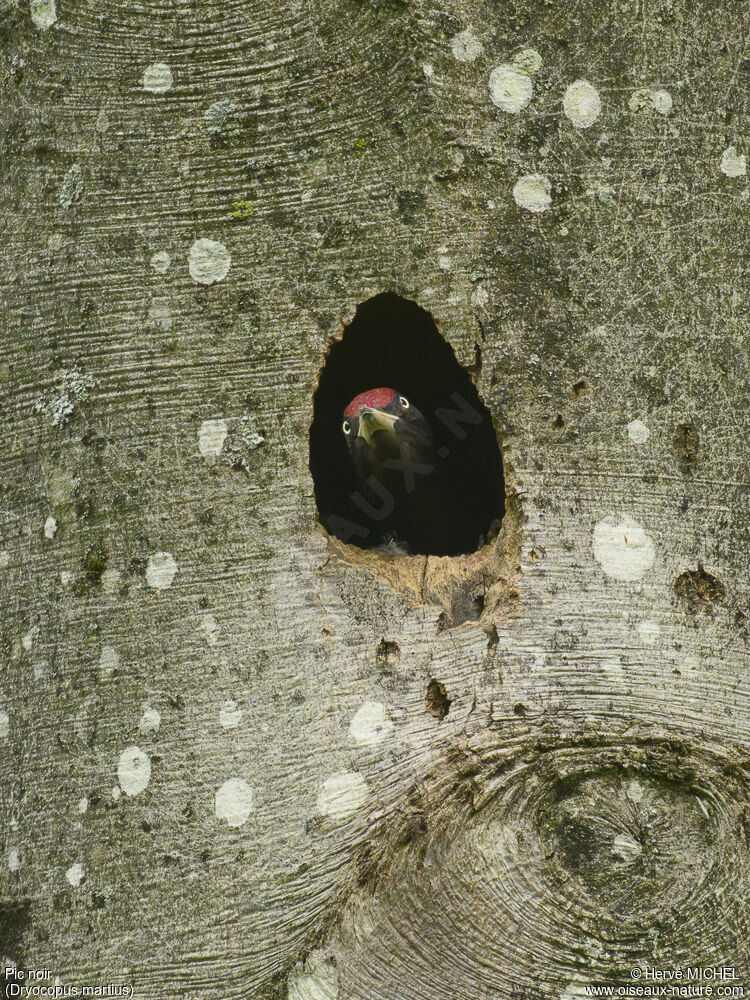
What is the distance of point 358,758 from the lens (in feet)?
7.30

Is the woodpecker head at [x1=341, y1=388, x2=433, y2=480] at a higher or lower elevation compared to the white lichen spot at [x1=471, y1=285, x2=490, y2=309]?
lower

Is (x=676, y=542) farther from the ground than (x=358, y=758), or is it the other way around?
(x=676, y=542)

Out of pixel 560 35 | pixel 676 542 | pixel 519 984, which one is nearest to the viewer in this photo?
pixel 519 984

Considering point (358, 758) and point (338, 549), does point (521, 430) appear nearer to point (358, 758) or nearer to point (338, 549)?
point (338, 549)

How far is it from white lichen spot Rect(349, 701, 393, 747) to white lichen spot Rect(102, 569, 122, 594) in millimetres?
662


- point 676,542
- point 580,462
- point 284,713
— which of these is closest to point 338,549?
point 284,713

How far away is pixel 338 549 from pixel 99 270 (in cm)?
95

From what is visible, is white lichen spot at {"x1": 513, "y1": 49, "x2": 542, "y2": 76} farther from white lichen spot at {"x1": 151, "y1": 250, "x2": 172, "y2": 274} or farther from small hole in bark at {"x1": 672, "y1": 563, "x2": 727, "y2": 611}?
small hole in bark at {"x1": 672, "y1": 563, "x2": 727, "y2": 611}

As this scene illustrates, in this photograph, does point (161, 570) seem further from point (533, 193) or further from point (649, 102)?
point (649, 102)

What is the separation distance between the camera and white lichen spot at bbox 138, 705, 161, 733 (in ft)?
7.38

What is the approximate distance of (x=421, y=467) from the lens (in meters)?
5.00

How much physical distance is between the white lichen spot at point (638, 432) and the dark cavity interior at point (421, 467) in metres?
1.68

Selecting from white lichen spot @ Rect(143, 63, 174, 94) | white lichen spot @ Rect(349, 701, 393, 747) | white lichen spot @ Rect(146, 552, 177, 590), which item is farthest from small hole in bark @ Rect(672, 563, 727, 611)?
white lichen spot @ Rect(143, 63, 174, 94)

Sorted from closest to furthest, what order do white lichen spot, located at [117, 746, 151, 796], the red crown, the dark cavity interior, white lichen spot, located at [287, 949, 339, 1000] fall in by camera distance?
white lichen spot, located at [287, 949, 339, 1000]
white lichen spot, located at [117, 746, 151, 796]
the dark cavity interior
the red crown
